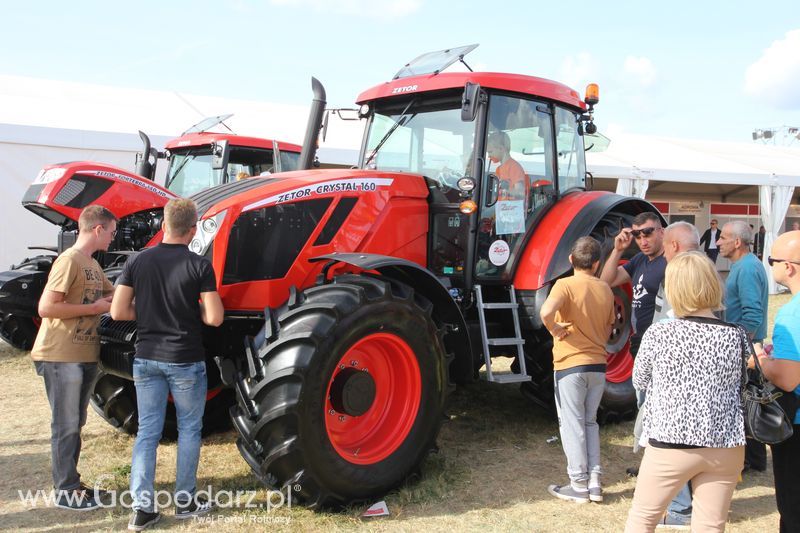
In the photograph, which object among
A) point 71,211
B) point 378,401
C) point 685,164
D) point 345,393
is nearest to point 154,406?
point 345,393

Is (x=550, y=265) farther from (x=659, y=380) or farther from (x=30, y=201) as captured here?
(x=30, y=201)

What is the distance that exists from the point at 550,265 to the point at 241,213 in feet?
7.09

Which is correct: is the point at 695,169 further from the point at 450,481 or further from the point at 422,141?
the point at 450,481

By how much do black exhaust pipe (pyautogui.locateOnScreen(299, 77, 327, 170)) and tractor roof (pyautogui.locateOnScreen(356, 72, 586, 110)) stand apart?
45 centimetres

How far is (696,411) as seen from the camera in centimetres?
241

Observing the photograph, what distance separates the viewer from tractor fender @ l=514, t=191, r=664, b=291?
456 centimetres

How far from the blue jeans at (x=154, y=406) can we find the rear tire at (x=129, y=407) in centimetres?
92

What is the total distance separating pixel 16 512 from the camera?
3498 mm

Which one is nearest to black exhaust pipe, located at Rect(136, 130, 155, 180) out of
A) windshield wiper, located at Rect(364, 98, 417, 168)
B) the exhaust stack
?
the exhaust stack

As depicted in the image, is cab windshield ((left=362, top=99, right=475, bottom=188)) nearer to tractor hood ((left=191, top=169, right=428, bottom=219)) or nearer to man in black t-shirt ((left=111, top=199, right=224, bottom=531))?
tractor hood ((left=191, top=169, right=428, bottom=219))

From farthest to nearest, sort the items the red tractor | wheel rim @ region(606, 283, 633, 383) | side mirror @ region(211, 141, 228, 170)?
side mirror @ region(211, 141, 228, 170) → the red tractor → wheel rim @ region(606, 283, 633, 383)

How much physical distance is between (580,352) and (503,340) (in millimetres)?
777

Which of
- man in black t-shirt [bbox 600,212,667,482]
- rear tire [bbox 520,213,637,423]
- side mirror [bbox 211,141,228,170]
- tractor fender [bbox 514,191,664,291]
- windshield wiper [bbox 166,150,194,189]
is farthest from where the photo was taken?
windshield wiper [bbox 166,150,194,189]

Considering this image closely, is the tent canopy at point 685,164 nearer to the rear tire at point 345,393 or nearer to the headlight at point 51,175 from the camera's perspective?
the headlight at point 51,175
